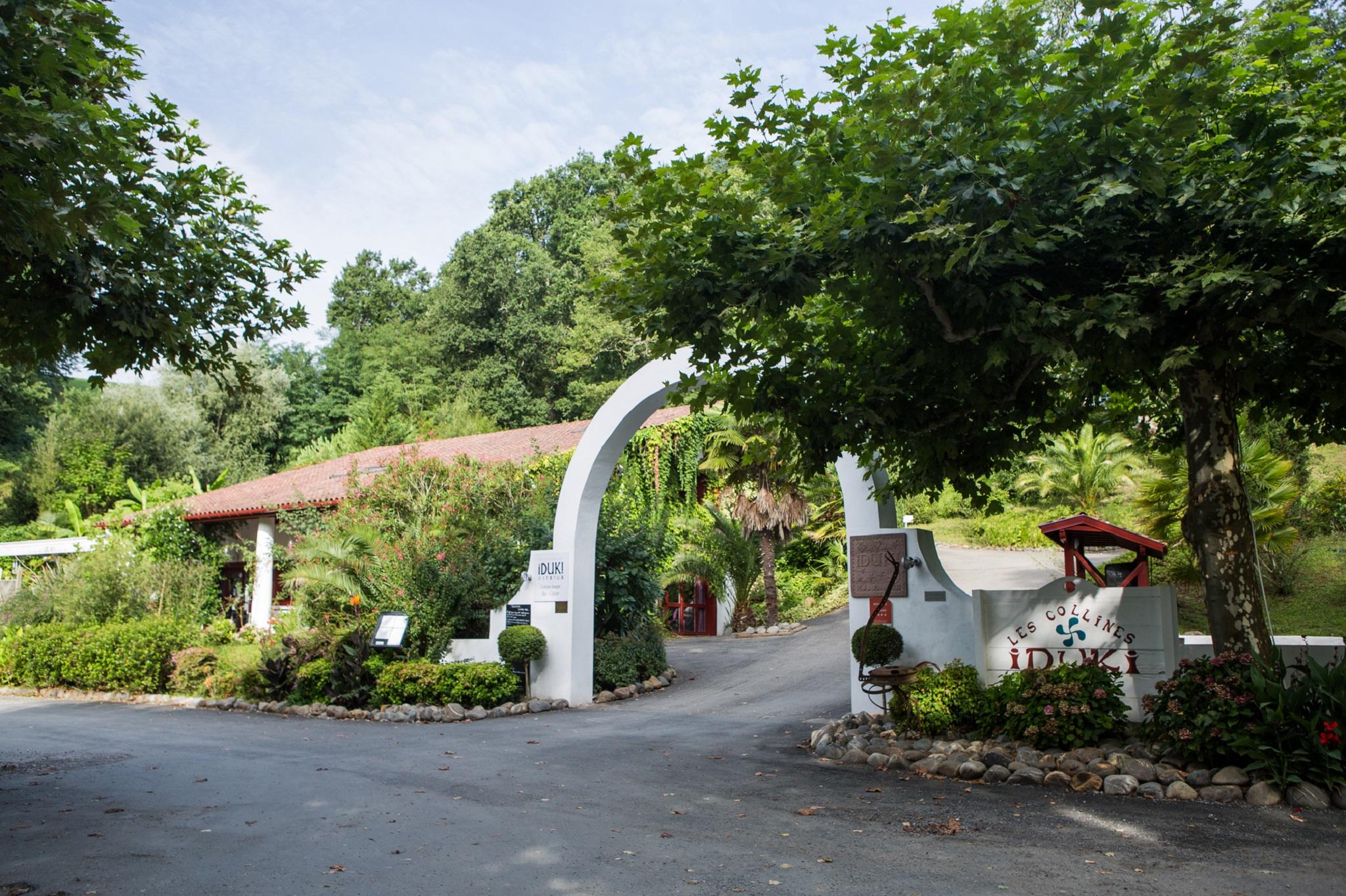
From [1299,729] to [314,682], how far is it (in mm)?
11804

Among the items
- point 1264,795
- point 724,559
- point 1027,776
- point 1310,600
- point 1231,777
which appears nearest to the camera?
point 1264,795

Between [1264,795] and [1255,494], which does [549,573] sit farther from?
[1255,494]

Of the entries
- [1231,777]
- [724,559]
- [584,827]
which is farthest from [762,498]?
[584,827]

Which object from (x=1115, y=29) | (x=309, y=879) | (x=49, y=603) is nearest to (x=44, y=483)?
(x=49, y=603)

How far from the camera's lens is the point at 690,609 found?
887 inches

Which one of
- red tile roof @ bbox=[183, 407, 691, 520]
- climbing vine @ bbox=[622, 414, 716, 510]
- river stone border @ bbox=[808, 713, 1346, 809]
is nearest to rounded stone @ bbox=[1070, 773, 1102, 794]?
river stone border @ bbox=[808, 713, 1346, 809]

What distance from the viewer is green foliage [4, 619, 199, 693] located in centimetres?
1602

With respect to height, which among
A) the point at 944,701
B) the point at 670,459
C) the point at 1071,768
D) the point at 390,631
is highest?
the point at 670,459

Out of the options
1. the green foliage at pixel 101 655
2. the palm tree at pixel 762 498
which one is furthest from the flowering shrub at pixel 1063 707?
the green foliage at pixel 101 655

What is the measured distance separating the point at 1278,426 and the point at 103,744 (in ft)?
57.8

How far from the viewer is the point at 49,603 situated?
62.1ft

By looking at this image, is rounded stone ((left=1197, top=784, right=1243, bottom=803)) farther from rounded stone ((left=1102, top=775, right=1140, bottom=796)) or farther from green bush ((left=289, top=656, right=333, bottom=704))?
green bush ((left=289, top=656, right=333, bottom=704))

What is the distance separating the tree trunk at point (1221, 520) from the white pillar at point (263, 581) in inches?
714

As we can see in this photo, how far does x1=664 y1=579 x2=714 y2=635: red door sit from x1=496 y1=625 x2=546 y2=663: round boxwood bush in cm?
896
